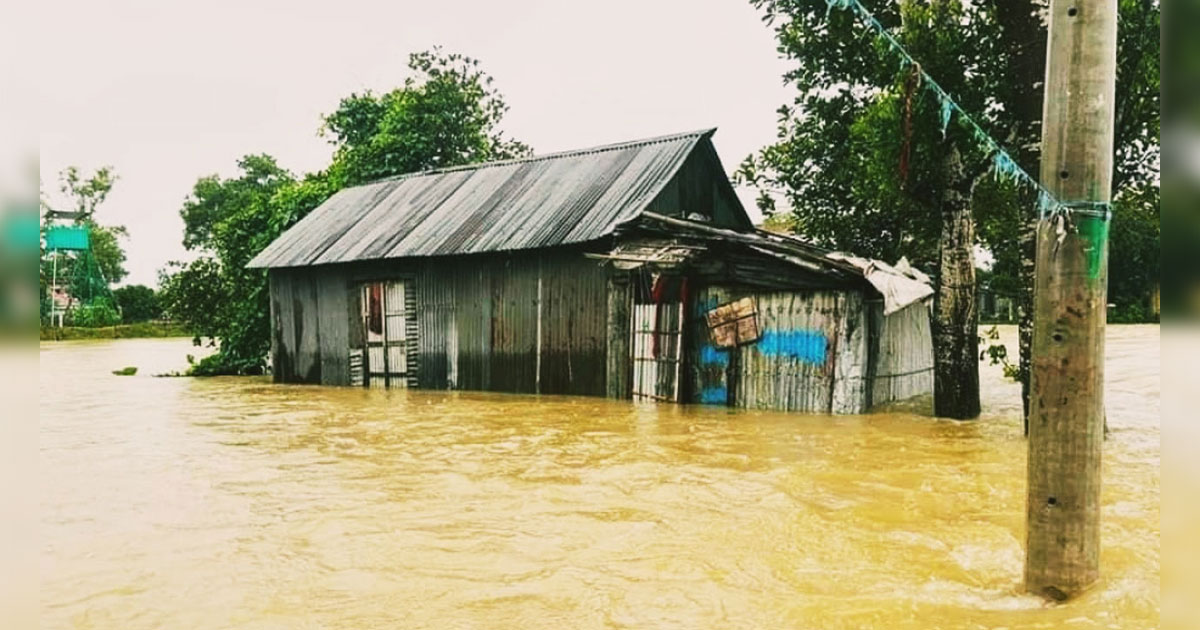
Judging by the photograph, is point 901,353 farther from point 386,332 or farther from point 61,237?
point 61,237

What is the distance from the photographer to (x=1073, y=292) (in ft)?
10.4

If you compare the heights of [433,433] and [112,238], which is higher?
[112,238]

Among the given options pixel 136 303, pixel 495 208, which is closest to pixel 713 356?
pixel 495 208

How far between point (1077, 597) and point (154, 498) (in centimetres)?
640

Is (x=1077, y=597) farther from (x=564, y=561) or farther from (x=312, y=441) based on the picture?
(x=312, y=441)

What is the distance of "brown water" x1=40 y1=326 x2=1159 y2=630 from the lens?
3805 millimetres

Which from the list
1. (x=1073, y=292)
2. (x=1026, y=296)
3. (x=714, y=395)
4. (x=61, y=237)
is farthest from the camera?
(x=714, y=395)

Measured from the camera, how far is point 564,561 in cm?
457

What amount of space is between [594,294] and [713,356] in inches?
93.8

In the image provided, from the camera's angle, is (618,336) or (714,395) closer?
(714,395)

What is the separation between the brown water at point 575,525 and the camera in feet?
12.5

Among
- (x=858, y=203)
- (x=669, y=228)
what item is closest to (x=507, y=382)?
(x=669, y=228)

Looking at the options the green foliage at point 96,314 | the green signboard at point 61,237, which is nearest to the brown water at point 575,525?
the green signboard at point 61,237

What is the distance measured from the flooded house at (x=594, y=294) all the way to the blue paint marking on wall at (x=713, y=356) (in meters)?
0.02
